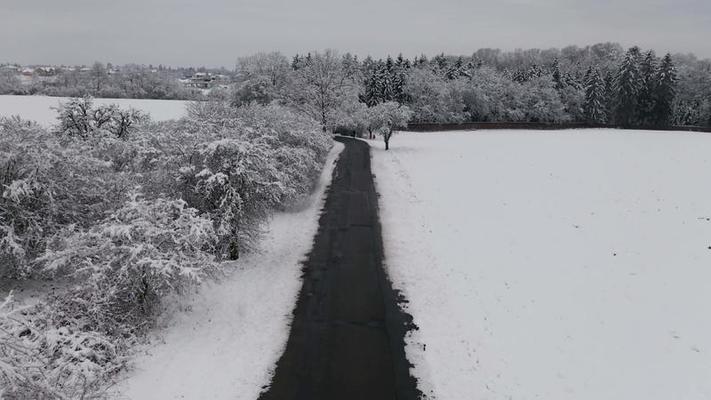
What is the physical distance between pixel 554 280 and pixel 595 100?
85.6 meters

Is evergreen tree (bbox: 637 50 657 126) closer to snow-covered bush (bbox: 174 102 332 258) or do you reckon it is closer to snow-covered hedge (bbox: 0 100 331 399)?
snow-covered bush (bbox: 174 102 332 258)

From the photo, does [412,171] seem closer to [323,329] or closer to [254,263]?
[254,263]

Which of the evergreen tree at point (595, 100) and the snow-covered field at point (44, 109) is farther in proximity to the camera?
the evergreen tree at point (595, 100)

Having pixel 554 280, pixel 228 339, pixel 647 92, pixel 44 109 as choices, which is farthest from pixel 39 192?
pixel 647 92

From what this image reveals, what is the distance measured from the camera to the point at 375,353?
1287 cm

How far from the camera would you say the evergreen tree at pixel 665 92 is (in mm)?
83688

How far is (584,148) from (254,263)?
5183cm

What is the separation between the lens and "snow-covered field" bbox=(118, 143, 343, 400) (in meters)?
11.4

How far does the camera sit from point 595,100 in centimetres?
9069

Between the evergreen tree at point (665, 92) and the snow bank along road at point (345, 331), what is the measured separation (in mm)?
85237

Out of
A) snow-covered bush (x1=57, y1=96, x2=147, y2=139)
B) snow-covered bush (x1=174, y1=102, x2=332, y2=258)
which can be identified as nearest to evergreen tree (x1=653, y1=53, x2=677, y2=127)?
snow-covered bush (x1=174, y1=102, x2=332, y2=258)

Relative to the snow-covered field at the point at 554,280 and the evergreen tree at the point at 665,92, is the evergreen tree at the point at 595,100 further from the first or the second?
the snow-covered field at the point at 554,280

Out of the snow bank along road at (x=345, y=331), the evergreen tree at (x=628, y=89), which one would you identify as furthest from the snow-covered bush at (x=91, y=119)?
the evergreen tree at (x=628, y=89)

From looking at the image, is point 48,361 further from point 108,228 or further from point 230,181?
point 230,181
